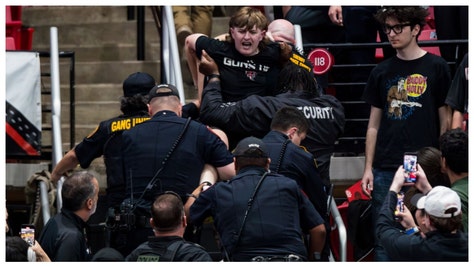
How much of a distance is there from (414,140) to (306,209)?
5.40 feet

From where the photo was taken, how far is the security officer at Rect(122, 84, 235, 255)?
9641 mm

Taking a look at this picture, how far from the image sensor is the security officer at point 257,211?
8.95 m

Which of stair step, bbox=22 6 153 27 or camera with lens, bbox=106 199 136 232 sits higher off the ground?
stair step, bbox=22 6 153 27

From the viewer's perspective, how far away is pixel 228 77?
430 inches

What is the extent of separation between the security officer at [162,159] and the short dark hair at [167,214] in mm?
978

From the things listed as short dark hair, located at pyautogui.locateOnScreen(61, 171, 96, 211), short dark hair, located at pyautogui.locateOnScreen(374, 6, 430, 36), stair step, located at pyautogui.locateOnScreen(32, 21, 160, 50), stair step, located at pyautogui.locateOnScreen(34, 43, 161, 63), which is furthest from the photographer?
stair step, located at pyautogui.locateOnScreen(32, 21, 160, 50)

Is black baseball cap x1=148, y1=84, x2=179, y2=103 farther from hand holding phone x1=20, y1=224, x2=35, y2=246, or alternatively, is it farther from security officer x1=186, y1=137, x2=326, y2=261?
hand holding phone x1=20, y1=224, x2=35, y2=246

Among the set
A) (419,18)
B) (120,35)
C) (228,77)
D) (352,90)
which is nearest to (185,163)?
(228,77)

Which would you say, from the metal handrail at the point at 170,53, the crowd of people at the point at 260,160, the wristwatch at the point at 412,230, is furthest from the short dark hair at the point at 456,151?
the metal handrail at the point at 170,53

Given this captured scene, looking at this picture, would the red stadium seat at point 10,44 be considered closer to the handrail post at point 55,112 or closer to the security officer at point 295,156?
the handrail post at point 55,112

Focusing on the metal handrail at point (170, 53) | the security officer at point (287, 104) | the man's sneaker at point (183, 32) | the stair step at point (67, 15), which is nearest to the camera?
the security officer at point (287, 104)

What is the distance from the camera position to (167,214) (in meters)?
8.58

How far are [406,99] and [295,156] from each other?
4.40 feet

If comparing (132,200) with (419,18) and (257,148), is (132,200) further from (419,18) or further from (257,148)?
(419,18)
